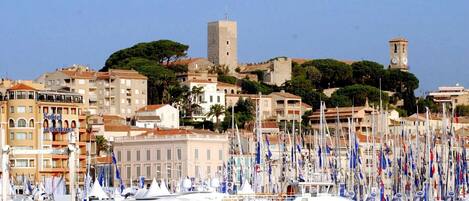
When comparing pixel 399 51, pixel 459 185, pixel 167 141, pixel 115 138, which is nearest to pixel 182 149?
pixel 167 141

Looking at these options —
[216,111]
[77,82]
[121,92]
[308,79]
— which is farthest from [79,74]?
[308,79]

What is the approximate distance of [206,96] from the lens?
4562 inches

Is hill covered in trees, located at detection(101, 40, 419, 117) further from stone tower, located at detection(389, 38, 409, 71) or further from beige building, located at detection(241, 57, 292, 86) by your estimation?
stone tower, located at detection(389, 38, 409, 71)

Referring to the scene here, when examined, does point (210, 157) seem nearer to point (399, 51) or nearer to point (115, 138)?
point (115, 138)

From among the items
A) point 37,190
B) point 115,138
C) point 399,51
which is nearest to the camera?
point 37,190

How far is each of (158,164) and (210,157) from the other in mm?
3247

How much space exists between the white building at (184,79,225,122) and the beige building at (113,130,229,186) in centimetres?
2771

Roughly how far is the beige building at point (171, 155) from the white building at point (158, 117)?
15.9 m

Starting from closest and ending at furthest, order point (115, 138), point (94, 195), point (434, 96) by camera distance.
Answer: point (94, 195)
point (115, 138)
point (434, 96)

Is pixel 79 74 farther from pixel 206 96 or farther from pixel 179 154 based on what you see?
pixel 179 154

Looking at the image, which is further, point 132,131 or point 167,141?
point 132,131

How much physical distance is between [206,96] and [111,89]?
1000 centimetres

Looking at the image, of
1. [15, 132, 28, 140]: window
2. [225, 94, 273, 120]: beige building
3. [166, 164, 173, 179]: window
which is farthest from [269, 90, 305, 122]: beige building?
[15, 132, 28, 140]: window

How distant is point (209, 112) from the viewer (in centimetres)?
11169
